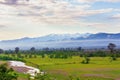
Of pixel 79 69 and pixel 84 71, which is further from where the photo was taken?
pixel 79 69

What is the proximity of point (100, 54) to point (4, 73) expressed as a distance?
11376 cm

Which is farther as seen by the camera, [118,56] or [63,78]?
[118,56]

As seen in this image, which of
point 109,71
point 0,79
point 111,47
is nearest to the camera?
point 0,79

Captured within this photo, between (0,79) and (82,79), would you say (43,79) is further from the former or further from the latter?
(82,79)

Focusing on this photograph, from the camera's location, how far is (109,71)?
8138 centimetres

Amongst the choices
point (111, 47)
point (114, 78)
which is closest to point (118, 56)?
point (111, 47)

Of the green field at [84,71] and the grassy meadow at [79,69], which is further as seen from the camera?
the grassy meadow at [79,69]

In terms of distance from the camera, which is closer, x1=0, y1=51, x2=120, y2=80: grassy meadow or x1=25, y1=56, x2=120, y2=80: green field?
x1=25, y1=56, x2=120, y2=80: green field

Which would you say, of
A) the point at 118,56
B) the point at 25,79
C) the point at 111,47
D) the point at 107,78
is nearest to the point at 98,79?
the point at 107,78

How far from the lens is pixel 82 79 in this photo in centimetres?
6594

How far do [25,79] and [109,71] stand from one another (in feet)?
86.9

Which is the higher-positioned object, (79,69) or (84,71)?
(79,69)

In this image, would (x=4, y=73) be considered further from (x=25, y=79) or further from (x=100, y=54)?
(x=100, y=54)

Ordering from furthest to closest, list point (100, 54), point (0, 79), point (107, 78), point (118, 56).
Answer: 1. point (100, 54)
2. point (118, 56)
3. point (107, 78)
4. point (0, 79)
